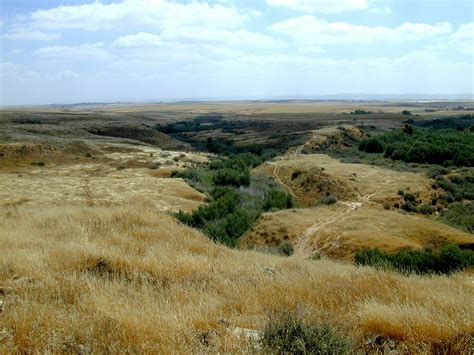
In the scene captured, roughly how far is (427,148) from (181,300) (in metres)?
48.8

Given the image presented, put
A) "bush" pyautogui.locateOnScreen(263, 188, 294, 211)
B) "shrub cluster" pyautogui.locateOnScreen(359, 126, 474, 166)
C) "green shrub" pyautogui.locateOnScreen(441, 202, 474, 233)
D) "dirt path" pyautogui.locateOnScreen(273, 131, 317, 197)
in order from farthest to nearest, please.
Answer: "shrub cluster" pyautogui.locateOnScreen(359, 126, 474, 166) → "dirt path" pyautogui.locateOnScreen(273, 131, 317, 197) → "bush" pyautogui.locateOnScreen(263, 188, 294, 211) → "green shrub" pyautogui.locateOnScreen(441, 202, 474, 233)

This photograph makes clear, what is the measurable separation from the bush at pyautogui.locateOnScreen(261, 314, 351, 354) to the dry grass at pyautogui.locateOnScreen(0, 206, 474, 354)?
267 mm

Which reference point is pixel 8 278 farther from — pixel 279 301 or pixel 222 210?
pixel 222 210

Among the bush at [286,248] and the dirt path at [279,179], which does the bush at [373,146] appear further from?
the bush at [286,248]

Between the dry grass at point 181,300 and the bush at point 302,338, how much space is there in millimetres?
267

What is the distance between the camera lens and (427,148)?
48.1 meters

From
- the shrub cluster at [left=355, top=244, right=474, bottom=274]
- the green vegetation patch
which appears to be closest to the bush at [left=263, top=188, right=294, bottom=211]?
the green vegetation patch

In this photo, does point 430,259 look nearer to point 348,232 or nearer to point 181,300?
point 348,232

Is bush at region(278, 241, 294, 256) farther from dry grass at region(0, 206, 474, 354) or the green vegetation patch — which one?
dry grass at region(0, 206, 474, 354)

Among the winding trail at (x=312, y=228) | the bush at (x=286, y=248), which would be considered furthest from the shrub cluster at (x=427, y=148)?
the bush at (x=286, y=248)

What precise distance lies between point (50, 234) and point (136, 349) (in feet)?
21.4

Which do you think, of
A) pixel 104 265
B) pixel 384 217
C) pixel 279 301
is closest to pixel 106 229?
pixel 104 265

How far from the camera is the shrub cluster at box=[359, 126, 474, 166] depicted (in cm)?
4612

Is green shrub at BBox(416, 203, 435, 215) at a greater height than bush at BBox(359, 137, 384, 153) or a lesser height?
lesser
